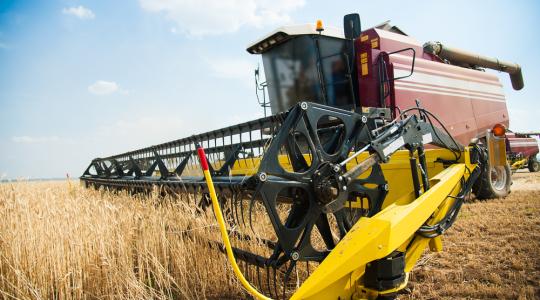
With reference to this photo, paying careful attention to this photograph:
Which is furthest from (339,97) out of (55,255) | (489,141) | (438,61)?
(55,255)

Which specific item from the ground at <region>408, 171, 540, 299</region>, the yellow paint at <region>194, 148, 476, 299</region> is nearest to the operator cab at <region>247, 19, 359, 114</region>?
the ground at <region>408, 171, 540, 299</region>

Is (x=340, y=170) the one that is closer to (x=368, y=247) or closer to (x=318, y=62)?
(x=368, y=247)

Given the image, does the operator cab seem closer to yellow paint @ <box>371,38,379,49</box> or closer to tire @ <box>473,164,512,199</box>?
yellow paint @ <box>371,38,379,49</box>

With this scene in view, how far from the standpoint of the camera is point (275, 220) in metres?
1.71

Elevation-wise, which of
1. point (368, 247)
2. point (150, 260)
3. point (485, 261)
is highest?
point (368, 247)

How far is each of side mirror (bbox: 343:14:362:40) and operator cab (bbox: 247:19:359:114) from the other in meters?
0.74

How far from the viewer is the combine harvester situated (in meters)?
1.75

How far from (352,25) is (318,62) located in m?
0.97

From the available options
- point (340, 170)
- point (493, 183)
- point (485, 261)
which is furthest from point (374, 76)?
point (340, 170)

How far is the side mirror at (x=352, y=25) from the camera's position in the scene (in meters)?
3.45

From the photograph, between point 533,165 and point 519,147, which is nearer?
point 519,147

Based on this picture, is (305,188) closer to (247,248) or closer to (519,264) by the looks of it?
(247,248)

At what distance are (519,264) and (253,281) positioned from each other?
1909 mm

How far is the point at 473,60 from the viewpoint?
6652mm
